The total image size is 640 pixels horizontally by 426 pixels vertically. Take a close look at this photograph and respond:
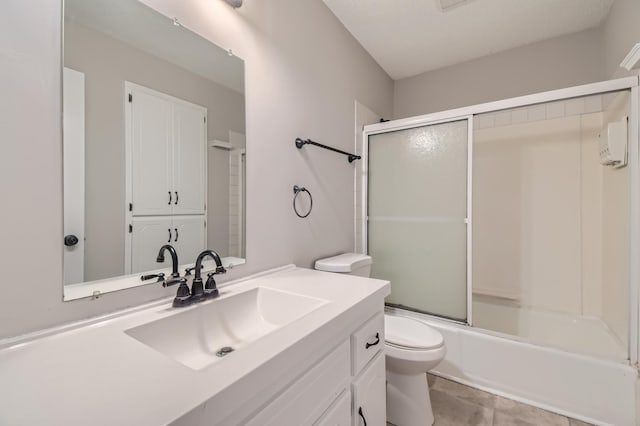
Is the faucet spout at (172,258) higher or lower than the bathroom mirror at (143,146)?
lower

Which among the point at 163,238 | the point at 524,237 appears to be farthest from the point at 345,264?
the point at 524,237

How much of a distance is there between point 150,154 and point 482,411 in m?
2.12

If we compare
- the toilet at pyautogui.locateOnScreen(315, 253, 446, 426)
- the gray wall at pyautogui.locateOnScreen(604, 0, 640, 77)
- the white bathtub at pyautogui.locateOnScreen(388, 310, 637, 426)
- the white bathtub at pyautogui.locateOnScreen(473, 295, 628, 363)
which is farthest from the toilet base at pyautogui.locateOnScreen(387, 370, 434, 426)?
the gray wall at pyautogui.locateOnScreen(604, 0, 640, 77)

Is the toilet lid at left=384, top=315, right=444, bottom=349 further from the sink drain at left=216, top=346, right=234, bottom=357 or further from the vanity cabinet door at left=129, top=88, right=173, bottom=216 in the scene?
the vanity cabinet door at left=129, top=88, right=173, bottom=216

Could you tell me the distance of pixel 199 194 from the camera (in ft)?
3.76

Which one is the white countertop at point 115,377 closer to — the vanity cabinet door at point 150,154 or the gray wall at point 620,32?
the vanity cabinet door at point 150,154

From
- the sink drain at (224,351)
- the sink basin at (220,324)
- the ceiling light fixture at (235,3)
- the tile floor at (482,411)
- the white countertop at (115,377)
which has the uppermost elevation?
the ceiling light fixture at (235,3)

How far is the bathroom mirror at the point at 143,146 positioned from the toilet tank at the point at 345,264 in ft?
1.88

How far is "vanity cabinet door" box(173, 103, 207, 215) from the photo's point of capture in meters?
1.06

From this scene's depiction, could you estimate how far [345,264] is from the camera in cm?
167

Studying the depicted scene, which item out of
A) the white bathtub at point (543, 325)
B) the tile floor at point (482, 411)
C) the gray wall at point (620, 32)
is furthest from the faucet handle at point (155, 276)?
the gray wall at point (620, 32)

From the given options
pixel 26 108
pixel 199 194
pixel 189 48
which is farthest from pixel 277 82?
pixel 26 108

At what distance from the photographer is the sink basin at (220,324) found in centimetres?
83

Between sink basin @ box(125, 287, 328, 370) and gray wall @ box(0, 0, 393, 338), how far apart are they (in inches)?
5.8
